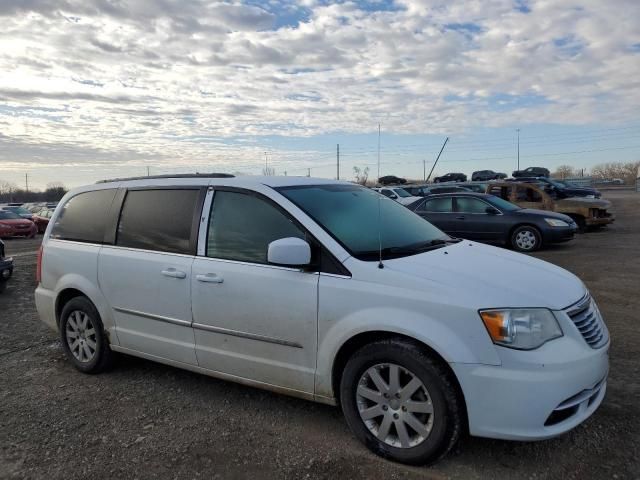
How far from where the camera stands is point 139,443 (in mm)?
3482

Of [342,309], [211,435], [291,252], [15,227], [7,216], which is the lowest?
[15,227]

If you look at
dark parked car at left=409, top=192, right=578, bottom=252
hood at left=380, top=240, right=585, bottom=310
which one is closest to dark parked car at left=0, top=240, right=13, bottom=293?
hood at left=380, top=240, right=585, bottom=310

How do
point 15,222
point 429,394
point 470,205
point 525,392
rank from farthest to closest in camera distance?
point 15,222 → point 470,205 → point 429,394 → point 525,392

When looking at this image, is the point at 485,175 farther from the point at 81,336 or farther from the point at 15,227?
the point at 81,336

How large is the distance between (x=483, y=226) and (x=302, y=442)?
10146mm

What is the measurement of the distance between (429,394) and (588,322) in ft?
3.67

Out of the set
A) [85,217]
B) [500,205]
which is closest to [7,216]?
[500,205]

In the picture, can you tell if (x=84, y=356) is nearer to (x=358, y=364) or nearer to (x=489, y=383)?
(x=358, y=364)

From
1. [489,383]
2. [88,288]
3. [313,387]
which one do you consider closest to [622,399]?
[489,383]

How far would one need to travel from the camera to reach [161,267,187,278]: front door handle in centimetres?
394

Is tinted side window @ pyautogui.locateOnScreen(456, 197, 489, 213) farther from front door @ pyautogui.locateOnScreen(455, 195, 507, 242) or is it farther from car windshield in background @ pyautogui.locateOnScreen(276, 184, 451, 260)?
car windshield in background @ pyautogui.locateOnScreen(276, 184, 451, 260)

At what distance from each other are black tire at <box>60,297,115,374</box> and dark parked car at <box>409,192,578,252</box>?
30.3ft

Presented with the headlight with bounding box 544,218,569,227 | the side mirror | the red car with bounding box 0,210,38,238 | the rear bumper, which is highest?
the side mirror

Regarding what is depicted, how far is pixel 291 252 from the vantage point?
3287 millimetres
